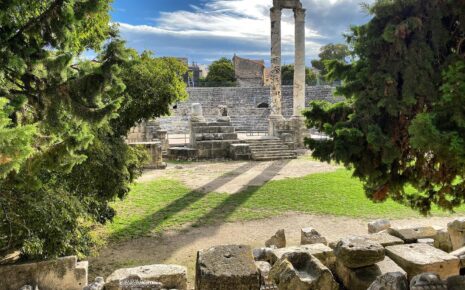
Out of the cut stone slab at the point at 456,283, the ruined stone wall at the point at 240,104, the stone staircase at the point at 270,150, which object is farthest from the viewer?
the ruined stone wall at the point at 240,104

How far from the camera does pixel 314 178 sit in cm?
1495

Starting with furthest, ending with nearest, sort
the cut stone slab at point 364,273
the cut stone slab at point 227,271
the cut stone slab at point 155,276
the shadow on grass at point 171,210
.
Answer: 1. the shadow on grass at point 171,210
2. the cut stone slab at point 155,276
3. the cut stone slab at point 364,273
4. the cut stone slab at point 227,271

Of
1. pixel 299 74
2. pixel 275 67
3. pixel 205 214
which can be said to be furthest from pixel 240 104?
pixel 205 214

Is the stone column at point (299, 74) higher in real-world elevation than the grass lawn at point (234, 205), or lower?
higher

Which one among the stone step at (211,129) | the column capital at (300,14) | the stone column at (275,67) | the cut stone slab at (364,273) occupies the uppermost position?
the column capital at (300,14)

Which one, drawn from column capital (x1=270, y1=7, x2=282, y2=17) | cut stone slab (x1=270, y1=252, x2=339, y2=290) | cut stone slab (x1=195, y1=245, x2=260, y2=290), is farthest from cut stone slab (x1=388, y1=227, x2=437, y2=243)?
column capital (x1=270, y1=7, x2=282, y2=17)

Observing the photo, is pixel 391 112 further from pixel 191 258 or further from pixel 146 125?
pixel 146 125

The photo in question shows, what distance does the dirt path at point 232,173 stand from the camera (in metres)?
14.3

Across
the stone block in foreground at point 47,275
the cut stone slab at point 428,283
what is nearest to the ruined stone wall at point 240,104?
the stone block in foreground at point 47,275

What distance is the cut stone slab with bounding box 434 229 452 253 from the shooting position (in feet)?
24.9

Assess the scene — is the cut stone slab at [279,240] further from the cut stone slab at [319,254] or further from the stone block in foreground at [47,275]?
the stone block in foreground at [47,275]

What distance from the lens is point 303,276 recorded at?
568cm

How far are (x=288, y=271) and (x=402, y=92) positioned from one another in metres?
2.80

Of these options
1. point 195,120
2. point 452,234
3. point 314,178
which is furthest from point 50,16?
point 195,120
